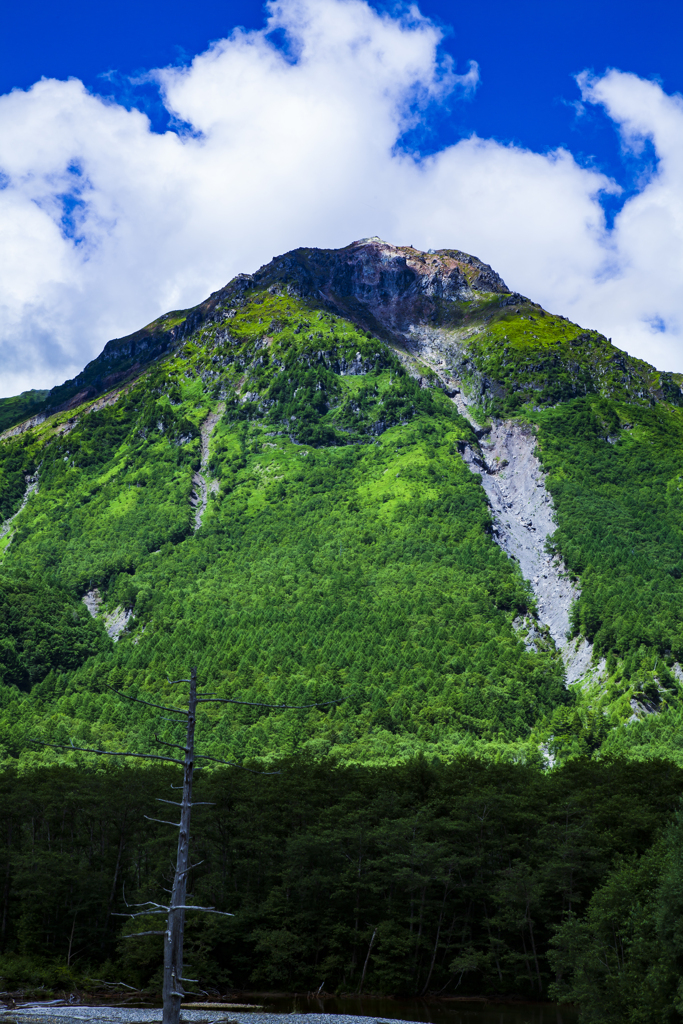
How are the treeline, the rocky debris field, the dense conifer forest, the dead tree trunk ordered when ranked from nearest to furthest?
1. the dead tree trunk
2. the rocky debris field
3. the dense conifer forest
4. the treeline

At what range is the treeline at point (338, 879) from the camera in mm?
69938

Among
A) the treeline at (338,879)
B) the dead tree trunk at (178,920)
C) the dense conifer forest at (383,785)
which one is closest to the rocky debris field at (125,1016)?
the treeline at (338,879)

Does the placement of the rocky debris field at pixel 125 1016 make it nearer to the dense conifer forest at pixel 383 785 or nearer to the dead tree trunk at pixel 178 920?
the dense conifer forest at pixel 383 785

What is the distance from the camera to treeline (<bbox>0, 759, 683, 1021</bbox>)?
6994 centimetres

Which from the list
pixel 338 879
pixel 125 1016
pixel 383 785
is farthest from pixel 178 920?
pixel 383 785

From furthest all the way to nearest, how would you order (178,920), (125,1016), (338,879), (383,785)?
1. (383,785)
2. (338,879)
3. (125,1016)
4. (178,920)

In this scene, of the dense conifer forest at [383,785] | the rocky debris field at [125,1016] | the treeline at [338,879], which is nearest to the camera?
the rocky debris field at [125,1016]

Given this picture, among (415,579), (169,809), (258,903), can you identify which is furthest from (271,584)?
(258,903)

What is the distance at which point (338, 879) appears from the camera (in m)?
73.9

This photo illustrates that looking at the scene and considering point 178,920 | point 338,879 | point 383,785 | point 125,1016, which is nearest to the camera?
point 178,920


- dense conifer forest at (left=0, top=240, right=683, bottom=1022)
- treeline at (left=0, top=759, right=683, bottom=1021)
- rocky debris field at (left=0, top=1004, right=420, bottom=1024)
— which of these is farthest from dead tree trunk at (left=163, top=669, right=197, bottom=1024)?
treeline at (left=0, top=759, right=683, bottom=1021)

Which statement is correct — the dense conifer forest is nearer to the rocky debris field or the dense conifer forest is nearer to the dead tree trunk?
the rocky debris field

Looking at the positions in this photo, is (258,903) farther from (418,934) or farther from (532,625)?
(532,625)

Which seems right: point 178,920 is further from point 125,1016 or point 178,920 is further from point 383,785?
point 383,785
